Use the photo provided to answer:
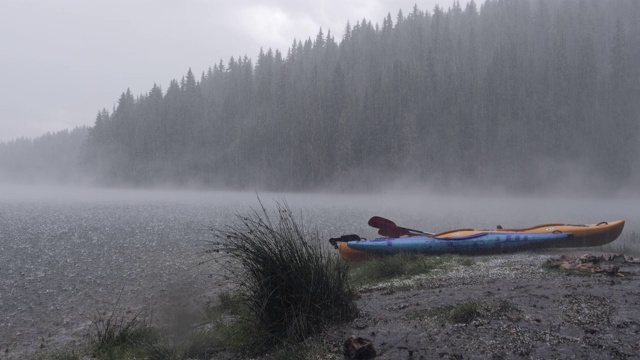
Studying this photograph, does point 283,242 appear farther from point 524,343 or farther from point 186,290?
point 186,290

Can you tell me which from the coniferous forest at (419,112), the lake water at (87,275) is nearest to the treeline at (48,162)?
the coniferous forest at (419,112)

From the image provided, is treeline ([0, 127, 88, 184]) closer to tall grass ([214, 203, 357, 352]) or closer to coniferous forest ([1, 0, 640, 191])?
coniferous forest ([1, 0, 640, 191])

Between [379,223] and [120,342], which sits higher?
[379,223]

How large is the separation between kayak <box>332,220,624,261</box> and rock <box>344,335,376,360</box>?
8586 mm

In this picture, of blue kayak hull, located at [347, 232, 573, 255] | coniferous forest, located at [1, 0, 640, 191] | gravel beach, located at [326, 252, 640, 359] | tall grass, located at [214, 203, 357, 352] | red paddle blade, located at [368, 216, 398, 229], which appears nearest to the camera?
gravel beach, located at [326, 252, 640, 359]

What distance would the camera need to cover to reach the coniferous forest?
286 ft

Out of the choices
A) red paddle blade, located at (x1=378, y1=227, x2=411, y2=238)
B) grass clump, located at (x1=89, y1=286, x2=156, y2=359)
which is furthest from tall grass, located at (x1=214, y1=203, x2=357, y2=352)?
red paddle blade, located at (x1=378, y1=227, x2=411, y2=238)

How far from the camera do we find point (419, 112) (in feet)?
315

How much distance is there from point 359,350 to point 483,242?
10.6 m

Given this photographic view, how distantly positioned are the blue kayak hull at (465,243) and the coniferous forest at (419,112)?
70786mm

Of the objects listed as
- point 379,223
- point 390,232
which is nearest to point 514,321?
point 379,223

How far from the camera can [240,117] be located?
11312 centimetres

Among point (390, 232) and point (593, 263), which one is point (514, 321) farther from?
point (390, 232)

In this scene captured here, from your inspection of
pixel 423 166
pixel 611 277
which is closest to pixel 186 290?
pixel 611 277
